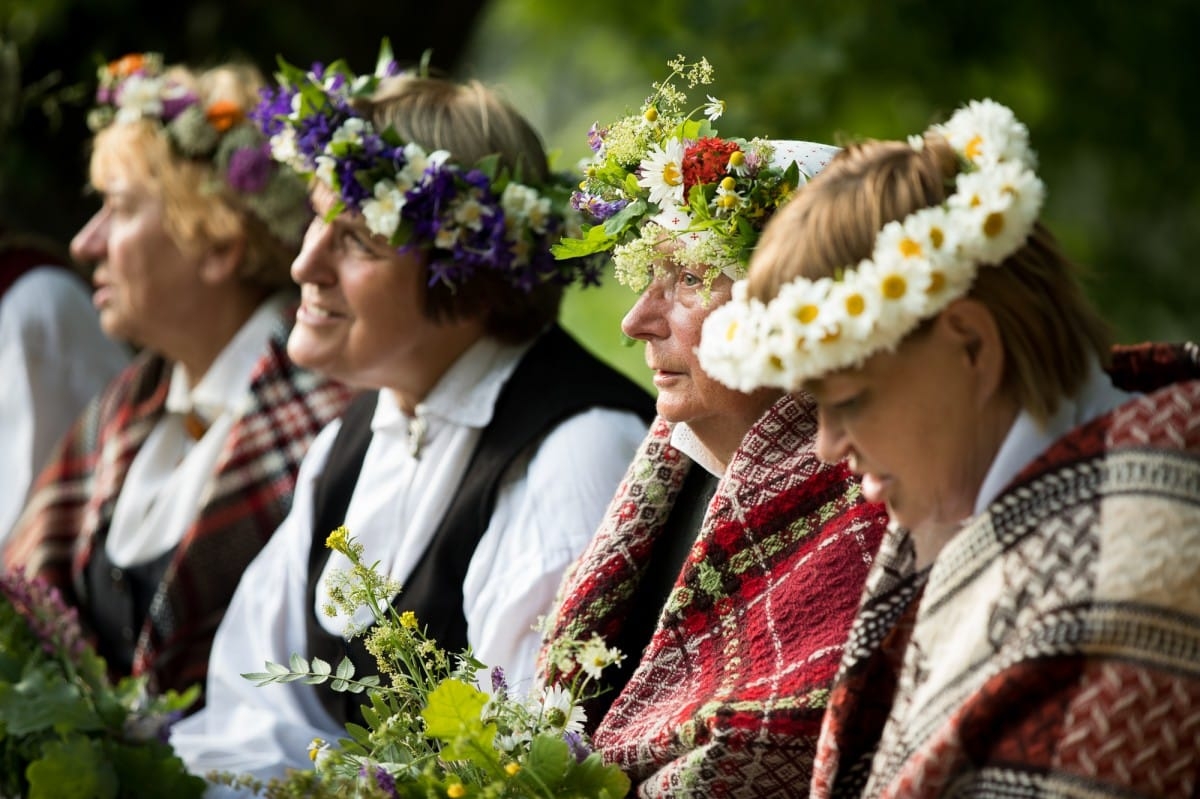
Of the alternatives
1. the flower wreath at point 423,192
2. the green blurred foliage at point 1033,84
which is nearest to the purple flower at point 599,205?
the flower wreath at point 423,192

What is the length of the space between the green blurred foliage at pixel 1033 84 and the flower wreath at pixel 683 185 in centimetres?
246

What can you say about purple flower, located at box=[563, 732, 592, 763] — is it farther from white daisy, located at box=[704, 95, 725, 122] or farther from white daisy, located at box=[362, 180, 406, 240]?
white daisy, located at box=[362, 180, 406, 240]

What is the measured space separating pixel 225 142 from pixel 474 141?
138 centimetres

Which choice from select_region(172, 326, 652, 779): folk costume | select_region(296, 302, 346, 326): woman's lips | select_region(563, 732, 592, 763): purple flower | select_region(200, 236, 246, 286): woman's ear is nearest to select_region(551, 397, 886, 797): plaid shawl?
select_region(563, 732, 592, 763): purple flower

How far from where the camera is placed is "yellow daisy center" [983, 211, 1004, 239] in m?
1.97

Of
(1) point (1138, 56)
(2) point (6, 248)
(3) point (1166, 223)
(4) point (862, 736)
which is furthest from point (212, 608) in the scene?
(3) point (1166, 223)

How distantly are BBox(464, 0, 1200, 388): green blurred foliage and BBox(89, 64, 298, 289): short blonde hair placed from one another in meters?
1.53

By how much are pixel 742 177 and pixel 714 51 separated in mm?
3338

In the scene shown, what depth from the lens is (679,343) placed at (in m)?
2.73

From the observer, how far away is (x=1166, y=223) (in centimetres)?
764

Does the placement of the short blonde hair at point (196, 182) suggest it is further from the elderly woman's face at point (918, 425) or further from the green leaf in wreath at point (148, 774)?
the elderly woman's face at point (918, 425)

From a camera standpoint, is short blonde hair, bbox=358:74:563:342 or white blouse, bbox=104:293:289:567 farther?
white blouse, bbox=104:293:289:567

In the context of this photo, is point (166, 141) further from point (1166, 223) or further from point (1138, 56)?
point (1166, 223)

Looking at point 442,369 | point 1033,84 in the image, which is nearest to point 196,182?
point 442,369
